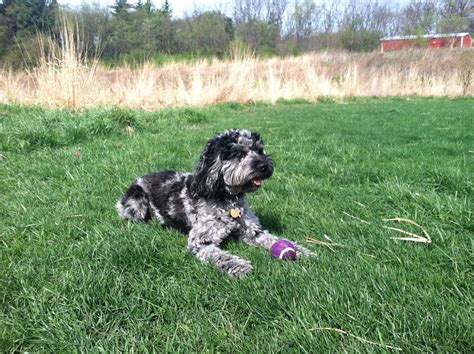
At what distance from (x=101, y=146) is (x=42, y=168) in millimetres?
1723

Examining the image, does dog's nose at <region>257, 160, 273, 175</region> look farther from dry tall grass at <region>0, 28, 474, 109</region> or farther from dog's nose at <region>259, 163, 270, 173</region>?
dry tall grass at <region>0, 28, 474, 109</region>

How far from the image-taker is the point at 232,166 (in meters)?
3.87

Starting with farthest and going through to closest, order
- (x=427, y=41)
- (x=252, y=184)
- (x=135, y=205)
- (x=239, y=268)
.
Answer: (x=427, y=41) → (x=135, y=205) → (x=252, y=184) → (x=239, y=268)

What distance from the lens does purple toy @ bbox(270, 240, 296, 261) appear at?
3.29m

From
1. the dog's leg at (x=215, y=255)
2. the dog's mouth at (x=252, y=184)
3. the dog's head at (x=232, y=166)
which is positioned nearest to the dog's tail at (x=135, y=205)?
the dog's head at (x=232, y=166)

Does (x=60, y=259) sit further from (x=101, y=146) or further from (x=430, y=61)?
(x=430, y=61)

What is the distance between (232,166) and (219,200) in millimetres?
465

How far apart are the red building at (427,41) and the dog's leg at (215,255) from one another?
45.7 m

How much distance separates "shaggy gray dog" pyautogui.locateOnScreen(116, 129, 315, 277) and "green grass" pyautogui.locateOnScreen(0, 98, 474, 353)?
0.19 metres

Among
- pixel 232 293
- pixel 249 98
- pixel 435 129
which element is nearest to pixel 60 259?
pixel 232 293

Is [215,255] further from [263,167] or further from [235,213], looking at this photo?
[263,167]

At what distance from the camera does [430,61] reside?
2819 cm

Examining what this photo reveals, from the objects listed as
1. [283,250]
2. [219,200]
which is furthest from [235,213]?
[283,250]

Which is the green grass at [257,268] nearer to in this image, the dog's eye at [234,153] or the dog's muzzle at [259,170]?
the dog's muzzle at [259,170]
